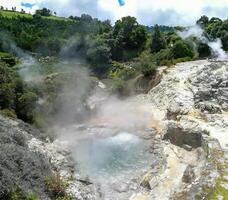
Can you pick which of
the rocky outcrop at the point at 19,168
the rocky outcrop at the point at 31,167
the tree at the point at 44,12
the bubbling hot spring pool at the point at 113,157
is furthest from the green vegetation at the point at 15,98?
the tree at the point at 44,12

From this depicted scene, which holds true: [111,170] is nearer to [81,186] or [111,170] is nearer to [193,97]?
[81,186]

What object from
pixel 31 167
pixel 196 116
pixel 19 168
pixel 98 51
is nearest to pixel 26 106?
pixel 31 167

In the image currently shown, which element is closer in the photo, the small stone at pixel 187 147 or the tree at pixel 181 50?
the small stone at pixel 187 147

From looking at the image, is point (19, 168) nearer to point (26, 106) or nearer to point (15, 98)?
point (26, 106)

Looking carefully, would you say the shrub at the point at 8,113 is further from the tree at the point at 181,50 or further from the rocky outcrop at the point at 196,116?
the tree at the point at 181,50

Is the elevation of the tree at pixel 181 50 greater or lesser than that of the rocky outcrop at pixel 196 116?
greater

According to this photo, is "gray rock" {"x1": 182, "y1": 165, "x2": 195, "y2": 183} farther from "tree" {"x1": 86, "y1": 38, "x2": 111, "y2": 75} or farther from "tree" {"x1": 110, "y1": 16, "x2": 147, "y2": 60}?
"tree" {"x1": 110, "y1": 16, "x2": 147, "y2": 60}

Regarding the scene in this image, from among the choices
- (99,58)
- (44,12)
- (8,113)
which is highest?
(44,12)

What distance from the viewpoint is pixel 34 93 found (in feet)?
117

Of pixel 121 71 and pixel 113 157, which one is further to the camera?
pixel 121 71

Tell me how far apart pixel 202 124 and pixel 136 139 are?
576 centimetres

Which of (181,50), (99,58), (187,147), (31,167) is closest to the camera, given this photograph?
(31,167)

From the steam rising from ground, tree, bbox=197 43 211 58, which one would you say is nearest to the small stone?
the steam rising from ground

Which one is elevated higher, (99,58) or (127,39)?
(127,39)
